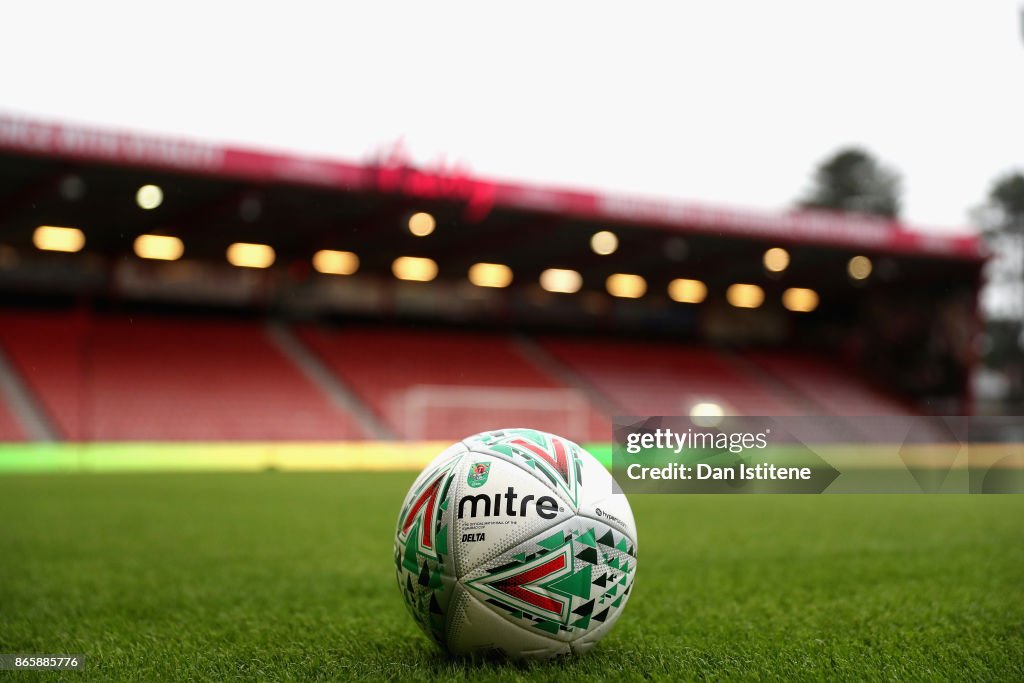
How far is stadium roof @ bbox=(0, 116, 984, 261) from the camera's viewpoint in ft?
55.4

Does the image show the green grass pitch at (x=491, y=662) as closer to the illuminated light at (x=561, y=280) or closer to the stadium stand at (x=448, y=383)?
the stadium stand at (x=448, y=383)

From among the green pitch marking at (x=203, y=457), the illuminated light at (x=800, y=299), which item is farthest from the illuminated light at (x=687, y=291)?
the green pitch marking at (x=203, y=457)

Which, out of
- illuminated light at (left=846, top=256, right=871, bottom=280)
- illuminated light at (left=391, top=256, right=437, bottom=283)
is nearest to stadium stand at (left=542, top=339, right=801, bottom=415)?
illuminated light at (left=391, top=256, right=437, bottom=283)

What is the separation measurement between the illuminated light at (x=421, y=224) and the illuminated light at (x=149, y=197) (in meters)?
5.50

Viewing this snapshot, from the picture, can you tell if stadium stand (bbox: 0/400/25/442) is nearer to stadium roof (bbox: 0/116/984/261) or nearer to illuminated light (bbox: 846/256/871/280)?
stadium roof (bbox: 0/116/984/261)

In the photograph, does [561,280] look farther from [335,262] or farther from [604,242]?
[335,262]

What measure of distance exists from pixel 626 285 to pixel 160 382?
14.2 m

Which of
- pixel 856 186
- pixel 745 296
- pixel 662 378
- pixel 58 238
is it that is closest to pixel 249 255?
pixel 58 238

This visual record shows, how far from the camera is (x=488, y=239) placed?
2314 cm

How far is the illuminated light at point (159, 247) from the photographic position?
73.7 ft

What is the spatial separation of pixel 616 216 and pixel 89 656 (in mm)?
18914

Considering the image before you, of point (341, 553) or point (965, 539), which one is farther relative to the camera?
point (965, 539)

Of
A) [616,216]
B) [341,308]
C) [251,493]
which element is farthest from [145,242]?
[251,493]

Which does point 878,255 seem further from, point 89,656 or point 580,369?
point 89,656
